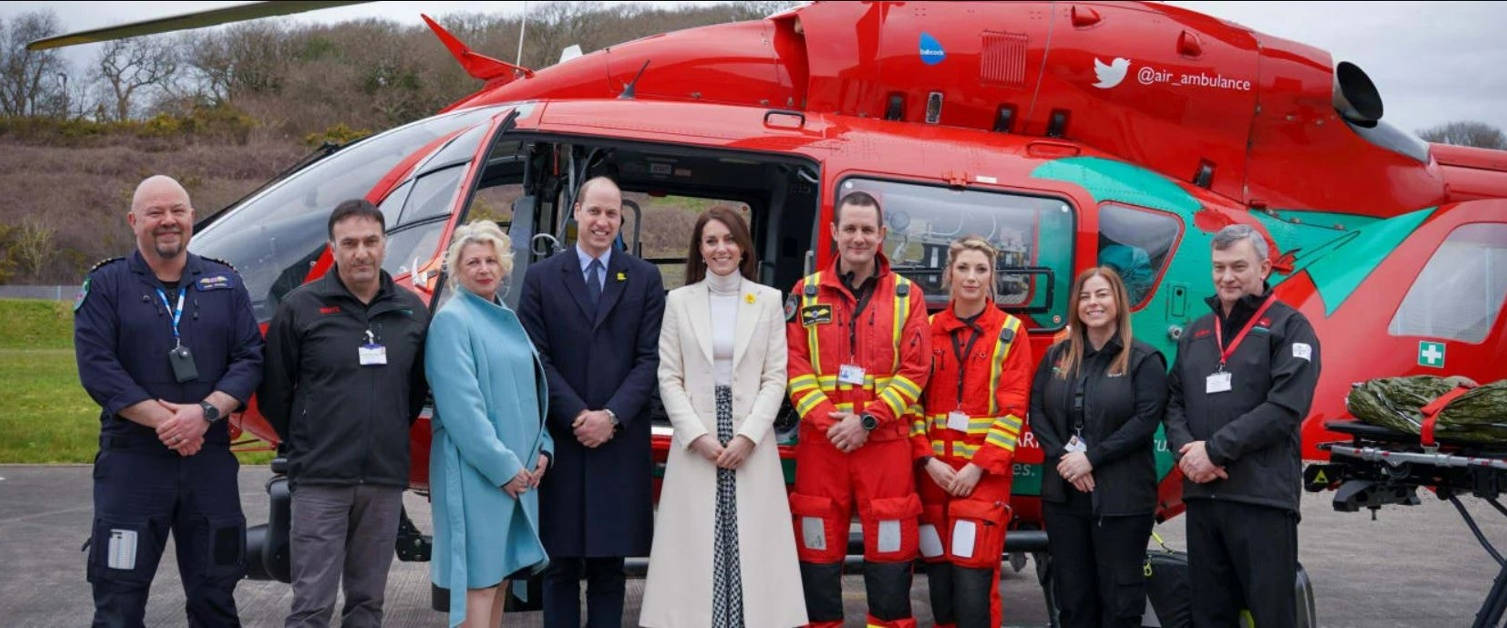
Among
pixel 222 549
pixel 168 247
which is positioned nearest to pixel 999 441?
pixel 222 549

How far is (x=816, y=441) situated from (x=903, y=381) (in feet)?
1.29

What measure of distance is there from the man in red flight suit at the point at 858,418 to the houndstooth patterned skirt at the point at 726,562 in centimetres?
28

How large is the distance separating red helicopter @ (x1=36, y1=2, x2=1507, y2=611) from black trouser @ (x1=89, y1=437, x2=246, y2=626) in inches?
45.0

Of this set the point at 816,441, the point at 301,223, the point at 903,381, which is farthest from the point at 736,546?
the point at 301,223

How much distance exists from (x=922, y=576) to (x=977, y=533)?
351cm

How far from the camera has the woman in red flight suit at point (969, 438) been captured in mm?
4469

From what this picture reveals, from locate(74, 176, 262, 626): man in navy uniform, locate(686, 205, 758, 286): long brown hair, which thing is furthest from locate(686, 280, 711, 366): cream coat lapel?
locate(74, 176, 262, 626): man in navy uniform

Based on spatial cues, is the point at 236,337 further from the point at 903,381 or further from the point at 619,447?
the point at 903,381

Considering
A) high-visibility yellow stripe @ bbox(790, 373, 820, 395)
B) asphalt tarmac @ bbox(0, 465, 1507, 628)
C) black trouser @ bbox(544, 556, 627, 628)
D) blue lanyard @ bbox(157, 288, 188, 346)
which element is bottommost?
asphalt tarmac @ bbox(0, 465, 1507, 628)

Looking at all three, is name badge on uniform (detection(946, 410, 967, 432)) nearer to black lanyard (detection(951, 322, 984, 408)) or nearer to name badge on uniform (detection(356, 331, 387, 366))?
black lanyard (detection(951, 322, 984, 408))

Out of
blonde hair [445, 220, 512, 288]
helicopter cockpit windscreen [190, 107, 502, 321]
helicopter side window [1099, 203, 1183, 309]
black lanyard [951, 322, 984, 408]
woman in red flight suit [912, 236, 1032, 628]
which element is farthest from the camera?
helicopter side window [1099, 203, 1183, 309]

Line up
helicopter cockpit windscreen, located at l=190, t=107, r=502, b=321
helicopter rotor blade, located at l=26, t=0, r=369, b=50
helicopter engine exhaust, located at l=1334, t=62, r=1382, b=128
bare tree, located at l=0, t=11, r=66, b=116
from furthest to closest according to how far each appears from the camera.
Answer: bare tree, located at l=0, t=11, r=66, b=116
helicopter engine exhaust, located at l=1334, t=62, r=1382, b=128
helicopter cockpit windscreen, located at l=190, t=107, r=502, b=321
helicopter rotor blade, located at l=26, t=0, r=369, b=50

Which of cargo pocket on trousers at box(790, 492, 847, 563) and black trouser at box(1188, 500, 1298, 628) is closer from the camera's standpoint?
black trouser at box(1188, 500, 1298, 628)

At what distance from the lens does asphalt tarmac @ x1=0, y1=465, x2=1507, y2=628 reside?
6234 mm
